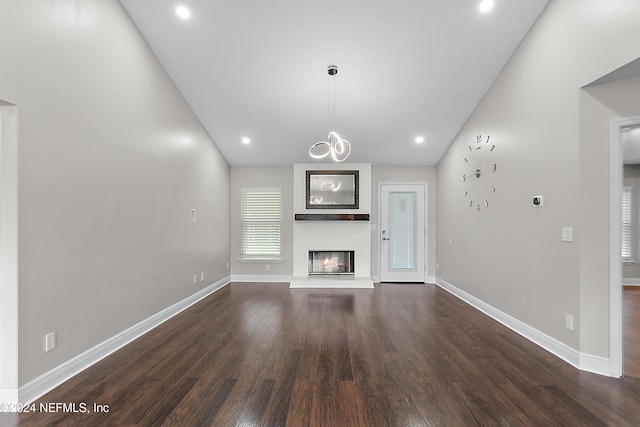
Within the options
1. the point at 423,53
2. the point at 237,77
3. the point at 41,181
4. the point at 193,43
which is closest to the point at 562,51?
the point at 423,53

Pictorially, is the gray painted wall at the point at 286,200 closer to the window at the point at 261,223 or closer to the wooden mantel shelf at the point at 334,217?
the window at the point at 261,223

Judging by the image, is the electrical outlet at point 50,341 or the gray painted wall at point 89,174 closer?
the gray painted wall at point 89,174

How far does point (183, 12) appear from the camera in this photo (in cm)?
317

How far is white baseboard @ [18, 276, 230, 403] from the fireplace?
2.78 metres

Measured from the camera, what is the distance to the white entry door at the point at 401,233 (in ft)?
20.4

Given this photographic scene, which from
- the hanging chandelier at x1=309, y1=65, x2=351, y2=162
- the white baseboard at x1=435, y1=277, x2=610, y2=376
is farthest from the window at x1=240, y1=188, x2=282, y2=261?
the white baseboard at x1=435, y1=277, x2=610, y2=376

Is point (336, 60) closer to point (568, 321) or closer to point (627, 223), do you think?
point (568, 321)

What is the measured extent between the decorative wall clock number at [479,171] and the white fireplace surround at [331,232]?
198cm

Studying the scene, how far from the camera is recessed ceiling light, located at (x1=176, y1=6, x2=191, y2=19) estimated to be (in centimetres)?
313

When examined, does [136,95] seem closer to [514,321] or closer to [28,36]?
[28,36]

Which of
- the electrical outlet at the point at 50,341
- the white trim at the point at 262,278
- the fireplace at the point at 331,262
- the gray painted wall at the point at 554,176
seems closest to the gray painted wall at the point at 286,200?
the white trim at the point at 262,278

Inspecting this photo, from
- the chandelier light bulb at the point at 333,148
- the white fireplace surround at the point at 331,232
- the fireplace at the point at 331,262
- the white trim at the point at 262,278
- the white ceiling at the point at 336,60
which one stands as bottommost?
the white trim at the point at 262,278

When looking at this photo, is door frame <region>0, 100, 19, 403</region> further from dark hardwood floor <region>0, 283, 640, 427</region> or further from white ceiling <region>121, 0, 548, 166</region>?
white ceiling <region>121, 0, 548, 166</region>

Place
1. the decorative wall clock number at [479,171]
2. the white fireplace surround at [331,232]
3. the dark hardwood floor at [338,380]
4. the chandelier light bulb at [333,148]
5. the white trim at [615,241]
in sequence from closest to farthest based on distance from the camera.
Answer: the dark hardwood floor at [338,380] → the white trim at [615,241] → the chandelier light bulb at [333,148] → the decorative wall clock number at [479,171] → the white fireplace surround at [331,232]
